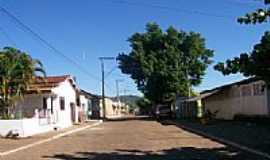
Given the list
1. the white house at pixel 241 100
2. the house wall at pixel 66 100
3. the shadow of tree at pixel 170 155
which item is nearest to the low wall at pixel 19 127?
the house wall at pixel 66 100

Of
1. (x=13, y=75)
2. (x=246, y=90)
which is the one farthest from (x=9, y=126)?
A: (x=246, y=90)

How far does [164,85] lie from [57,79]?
92.8 feet

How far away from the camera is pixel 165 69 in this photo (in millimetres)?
76812

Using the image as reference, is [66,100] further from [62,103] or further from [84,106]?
[84,106]

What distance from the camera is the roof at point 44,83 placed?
142ft

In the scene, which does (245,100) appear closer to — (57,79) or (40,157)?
(57,79)

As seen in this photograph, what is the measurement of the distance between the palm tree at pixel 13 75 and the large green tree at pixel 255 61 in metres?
22.2

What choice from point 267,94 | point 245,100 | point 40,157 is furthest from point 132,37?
point 40,157

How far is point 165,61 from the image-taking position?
78.2 m

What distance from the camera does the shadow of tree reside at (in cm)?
1884

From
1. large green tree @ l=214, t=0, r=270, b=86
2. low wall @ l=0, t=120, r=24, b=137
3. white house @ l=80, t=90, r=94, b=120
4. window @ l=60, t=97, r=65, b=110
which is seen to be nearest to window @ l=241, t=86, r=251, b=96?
window @ l=60, t=97, r=65, b=110

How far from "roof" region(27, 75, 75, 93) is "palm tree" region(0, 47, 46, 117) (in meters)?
2.69

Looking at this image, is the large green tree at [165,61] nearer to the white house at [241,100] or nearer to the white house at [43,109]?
the white house at [241,100]

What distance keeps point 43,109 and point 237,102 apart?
52.0ft
